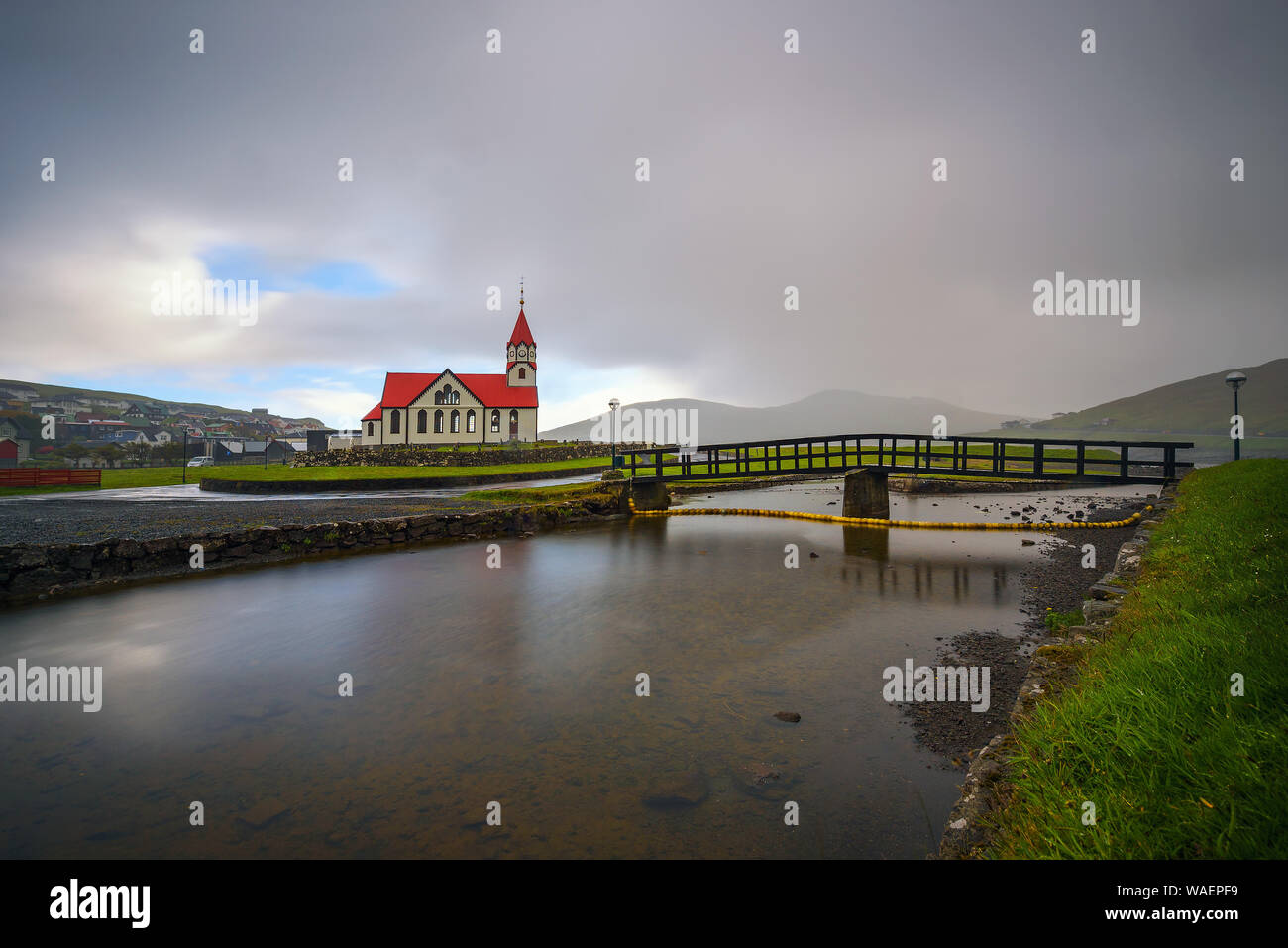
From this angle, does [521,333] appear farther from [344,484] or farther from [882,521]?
[882,521]

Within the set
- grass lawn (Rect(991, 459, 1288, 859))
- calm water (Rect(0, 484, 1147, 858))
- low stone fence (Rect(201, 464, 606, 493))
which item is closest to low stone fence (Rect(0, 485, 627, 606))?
calm water (Rect(0, 484, 1147, 858))

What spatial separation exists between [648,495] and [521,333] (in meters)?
60.0

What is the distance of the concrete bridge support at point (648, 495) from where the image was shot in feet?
79.4

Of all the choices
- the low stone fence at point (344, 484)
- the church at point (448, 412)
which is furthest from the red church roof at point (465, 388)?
the low stone fence at point (344, 484)

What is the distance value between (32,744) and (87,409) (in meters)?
213

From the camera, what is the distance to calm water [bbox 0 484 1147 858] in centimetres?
413

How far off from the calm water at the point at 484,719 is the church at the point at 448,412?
200 feet

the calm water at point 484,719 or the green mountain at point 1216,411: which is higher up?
the green mountain at point 1216,411

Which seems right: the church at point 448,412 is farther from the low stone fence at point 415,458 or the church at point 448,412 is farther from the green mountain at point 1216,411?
the green mountain at point 1216,411

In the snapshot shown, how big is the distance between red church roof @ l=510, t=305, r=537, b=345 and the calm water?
69397 mm

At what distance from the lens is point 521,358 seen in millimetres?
77938
